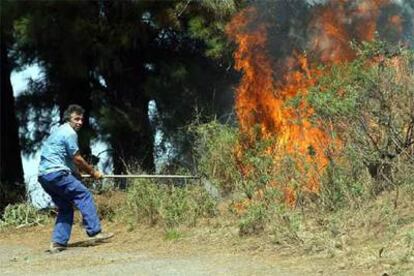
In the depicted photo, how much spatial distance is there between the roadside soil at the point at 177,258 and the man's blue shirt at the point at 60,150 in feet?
3.49

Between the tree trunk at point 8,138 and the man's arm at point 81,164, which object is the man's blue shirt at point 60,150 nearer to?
Result: the man's arm at point 81,164

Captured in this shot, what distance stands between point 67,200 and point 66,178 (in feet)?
1.09

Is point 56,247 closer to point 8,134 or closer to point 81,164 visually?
point 81,164

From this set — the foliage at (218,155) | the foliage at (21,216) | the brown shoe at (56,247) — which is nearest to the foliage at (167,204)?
the foliage at (218,155)

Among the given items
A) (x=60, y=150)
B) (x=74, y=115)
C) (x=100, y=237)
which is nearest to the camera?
(x=60, y=150)

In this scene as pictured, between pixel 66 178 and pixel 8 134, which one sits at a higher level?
pixel 8 134

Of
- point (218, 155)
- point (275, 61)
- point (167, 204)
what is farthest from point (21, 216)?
point (275, 61)

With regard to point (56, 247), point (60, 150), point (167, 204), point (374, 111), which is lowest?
point (56, 247)

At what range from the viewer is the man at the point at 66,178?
9.82 m

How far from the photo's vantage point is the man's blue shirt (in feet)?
32.2

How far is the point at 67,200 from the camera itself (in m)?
10.0

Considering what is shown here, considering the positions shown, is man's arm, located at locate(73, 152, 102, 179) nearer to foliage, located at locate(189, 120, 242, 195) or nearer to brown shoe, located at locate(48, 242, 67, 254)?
brown shoe, located at locate(48, 242, 67, 254)

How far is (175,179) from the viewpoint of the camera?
452 inches

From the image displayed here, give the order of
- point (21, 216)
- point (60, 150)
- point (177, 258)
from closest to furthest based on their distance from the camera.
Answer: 1. point (177, 258)
2. point (60, 150)
3. point (21, 216)
